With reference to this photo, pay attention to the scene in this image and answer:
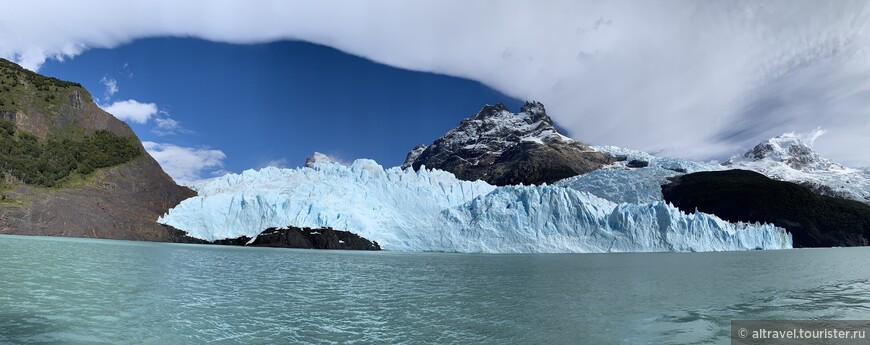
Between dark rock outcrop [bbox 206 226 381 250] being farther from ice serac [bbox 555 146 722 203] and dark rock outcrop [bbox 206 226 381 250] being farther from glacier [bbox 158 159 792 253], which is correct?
ice serac [bbox 555 146 722 203]

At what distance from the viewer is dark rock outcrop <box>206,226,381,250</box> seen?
5331 centimetres

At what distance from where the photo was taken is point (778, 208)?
342ft

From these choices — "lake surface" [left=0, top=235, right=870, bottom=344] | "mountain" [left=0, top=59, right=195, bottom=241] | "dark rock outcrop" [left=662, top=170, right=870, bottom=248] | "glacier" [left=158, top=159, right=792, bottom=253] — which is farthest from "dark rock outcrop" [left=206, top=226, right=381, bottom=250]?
"dark rock outcrop" [left=662, top=170, right=870, bottom=248]

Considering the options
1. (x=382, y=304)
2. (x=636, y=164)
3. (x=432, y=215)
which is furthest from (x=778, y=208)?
(x=382, y=304)

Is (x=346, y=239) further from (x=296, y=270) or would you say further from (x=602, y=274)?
(x=602, y=274)

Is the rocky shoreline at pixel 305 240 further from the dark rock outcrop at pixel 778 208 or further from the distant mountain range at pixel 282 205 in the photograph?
the dark rock outcrop at pixel 778 208

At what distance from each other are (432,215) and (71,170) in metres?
48.1

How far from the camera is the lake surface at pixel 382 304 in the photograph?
11.9 meters

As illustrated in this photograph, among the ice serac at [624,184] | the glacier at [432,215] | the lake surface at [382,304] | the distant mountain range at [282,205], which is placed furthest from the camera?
the ice serac at [624,184]

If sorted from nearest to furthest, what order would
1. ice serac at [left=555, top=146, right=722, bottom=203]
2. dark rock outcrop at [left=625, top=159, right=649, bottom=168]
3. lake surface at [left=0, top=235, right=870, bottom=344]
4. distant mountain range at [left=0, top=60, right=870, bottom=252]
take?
lake surface at [left=0, top=235, right=870, bottom=344] → distant mountain range at [left=0, top=60, right=870, bottom=252] → ice serac at [left=555, top=146, right=722, bottom=203] → dark rock outcrop at [left=625, top=159, right=649, bottom=168]

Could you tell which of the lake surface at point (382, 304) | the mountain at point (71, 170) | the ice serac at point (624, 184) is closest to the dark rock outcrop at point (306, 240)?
the mountain at point (71, 170)

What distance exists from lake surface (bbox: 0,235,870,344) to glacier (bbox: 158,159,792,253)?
26.4 m

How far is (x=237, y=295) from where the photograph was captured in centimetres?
1748

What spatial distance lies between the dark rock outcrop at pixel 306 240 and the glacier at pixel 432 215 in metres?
0.79
